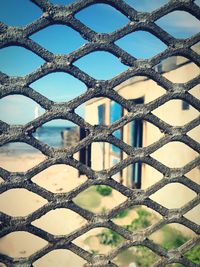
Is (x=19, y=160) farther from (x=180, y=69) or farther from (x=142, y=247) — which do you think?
(x=180, y=69)

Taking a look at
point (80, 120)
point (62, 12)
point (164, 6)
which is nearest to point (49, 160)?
point (80, 120)

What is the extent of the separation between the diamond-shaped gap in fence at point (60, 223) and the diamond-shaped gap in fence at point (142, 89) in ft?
10.2

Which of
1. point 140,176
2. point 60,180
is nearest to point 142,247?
point 140,176

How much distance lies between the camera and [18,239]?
19.2 feet

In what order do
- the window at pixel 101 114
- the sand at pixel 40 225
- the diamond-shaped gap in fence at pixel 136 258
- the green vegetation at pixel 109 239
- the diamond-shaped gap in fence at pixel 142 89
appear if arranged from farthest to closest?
the window at pixel 101 114 → the diamond-shaped gap in fence at pixel 142 89 → the green vegetation at pixel 109 239 → the sand at pixel 40 225 → the diamond-shaped gap in fence at pixel 136 258

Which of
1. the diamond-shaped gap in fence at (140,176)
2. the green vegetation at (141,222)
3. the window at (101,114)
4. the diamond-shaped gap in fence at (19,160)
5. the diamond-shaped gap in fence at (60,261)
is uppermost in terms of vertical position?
the diamond-shaped gap in fence at (19,160)

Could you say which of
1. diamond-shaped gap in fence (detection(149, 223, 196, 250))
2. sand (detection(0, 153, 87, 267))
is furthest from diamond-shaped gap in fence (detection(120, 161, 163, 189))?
sand (detection(0, 153, 87, 267))

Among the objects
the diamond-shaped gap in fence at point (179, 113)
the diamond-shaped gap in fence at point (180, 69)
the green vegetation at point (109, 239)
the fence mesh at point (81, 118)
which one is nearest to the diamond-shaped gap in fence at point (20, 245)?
the green vegetation at point (109, 239)

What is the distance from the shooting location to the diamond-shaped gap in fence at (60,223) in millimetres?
6481

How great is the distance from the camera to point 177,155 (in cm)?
578

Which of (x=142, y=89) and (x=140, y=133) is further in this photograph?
(x=140, y=133)

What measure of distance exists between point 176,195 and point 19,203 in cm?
471

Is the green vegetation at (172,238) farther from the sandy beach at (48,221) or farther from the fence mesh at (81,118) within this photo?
the fence mesh at (81,118)

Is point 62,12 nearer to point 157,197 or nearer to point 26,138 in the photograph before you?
point 26,138
